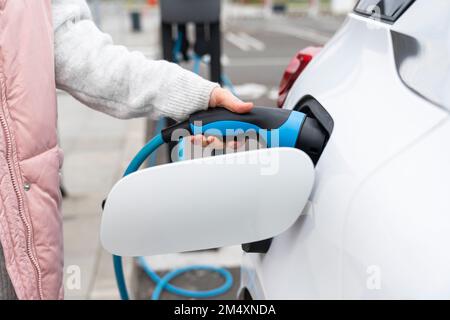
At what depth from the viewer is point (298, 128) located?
3.92 ft

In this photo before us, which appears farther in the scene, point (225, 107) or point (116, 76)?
point (116, 76)

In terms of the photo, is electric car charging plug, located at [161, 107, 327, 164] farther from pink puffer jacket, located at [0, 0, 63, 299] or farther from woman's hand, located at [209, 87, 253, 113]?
pink puffer jacket, located at [0, 0, 63, 299]

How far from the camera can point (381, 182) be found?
923mm

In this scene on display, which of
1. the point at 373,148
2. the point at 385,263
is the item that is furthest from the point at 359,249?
the point at 373,148

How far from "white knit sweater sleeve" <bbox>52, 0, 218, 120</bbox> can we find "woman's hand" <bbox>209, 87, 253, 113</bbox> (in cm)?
1

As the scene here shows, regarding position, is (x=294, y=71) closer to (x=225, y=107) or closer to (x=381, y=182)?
(x=225, y=107)

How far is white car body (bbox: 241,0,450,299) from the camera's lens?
85 centimetres

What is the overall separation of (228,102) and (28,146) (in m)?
0.45

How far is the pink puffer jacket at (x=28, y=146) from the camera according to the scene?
1.24 m

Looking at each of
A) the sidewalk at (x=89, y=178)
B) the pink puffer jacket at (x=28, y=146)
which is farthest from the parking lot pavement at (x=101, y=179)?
the pink puffer jacket at (x=28, y=146)

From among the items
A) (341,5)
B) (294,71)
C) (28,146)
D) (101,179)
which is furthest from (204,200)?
(341,5)

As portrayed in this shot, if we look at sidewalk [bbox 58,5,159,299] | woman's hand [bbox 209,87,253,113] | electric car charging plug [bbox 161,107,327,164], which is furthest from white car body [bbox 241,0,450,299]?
sidewalk [bbox 58,5,159,299]

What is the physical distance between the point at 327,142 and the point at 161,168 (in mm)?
340

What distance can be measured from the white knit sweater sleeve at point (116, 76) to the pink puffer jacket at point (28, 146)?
8 cm
